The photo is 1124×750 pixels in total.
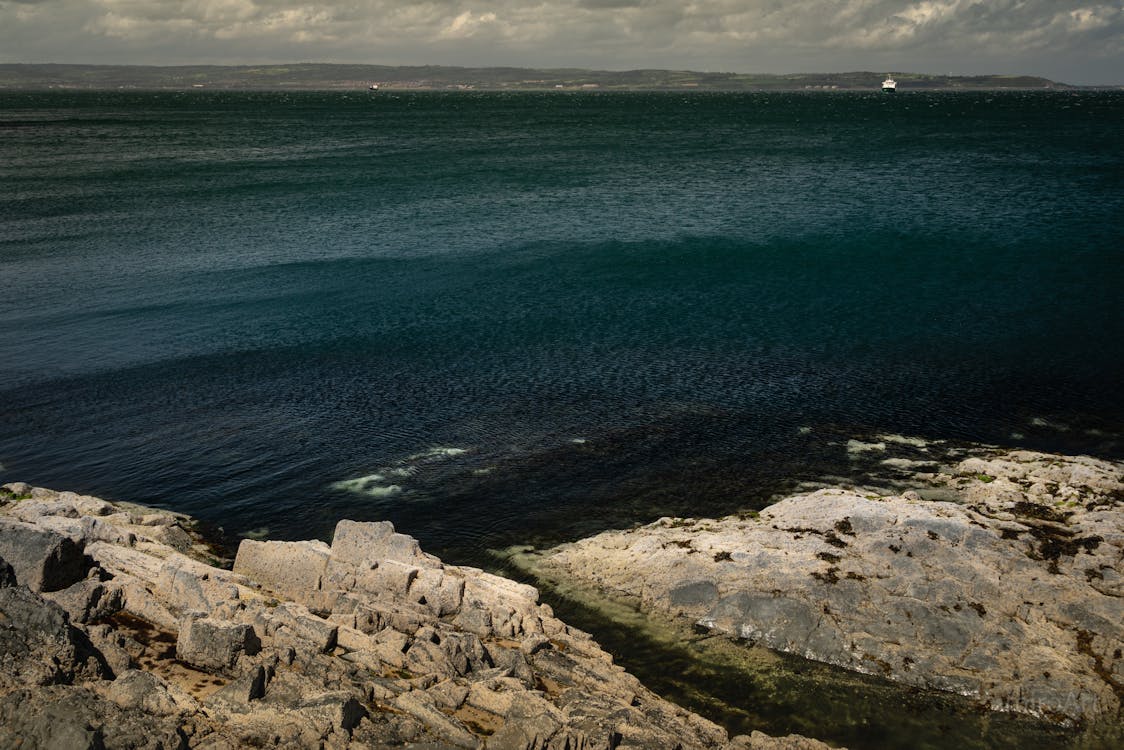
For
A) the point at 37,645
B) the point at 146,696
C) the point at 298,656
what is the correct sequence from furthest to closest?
the point at 298,656 → the point at 37,645 → the point at 146,696

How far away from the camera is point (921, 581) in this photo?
21391 mm

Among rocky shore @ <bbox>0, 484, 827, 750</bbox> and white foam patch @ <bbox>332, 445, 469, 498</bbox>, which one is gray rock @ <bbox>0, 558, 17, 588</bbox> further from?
white foam patch @ <bbox>332, 445, 469, 498</bbox>

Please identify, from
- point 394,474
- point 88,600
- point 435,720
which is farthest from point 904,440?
point 88,600

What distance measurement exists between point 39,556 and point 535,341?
2862 cm

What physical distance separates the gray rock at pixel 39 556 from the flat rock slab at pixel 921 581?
1163 centimetres

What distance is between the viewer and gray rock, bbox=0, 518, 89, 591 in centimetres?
1780

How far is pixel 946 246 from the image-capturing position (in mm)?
63719

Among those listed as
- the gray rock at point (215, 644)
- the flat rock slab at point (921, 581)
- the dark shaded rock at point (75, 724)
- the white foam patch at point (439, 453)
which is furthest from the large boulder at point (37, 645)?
the white foam patch at point (439, 453)

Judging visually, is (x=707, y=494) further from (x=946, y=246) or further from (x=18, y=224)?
(x=18, y=224)

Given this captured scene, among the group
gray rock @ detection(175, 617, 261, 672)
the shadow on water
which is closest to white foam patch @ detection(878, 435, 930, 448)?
the shadow on water

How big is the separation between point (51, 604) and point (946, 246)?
203 ft

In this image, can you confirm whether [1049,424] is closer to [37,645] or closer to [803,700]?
[803,700]

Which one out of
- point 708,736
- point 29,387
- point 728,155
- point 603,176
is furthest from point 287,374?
point 728,155

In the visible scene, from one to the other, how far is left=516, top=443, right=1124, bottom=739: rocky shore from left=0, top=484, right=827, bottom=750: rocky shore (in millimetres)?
1550
